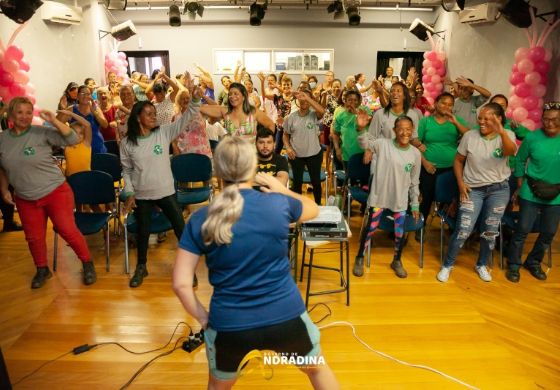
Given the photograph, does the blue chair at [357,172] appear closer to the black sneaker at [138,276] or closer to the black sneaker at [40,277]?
the black sneaker at [138,276]

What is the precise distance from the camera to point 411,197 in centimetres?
389

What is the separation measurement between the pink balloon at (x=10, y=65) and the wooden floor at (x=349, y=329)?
355cm

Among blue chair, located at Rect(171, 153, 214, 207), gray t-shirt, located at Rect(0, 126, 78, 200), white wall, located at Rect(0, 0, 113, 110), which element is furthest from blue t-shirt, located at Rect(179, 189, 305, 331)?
white wall, located at Rect(0, 0, 113, 110)

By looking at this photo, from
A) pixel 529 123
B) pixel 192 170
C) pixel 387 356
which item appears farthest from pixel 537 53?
pixel 387 356

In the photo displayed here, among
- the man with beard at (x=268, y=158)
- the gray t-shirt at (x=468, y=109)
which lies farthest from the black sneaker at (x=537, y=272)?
the man with beard at (x=268, y=158)

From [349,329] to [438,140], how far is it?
7.67 feet

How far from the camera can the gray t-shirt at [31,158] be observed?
3475mm

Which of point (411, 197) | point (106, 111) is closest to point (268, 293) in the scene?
point (411, 197)

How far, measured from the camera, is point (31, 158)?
3.49m

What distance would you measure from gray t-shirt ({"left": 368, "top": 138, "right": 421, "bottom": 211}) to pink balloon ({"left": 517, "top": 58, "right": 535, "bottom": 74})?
376cm

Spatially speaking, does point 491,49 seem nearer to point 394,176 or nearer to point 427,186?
point 427,186

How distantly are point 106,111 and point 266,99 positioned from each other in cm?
314

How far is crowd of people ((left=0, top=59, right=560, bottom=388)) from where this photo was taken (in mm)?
1537

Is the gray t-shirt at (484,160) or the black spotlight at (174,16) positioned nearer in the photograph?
Answer: the gray t-shirt at (484,160)
